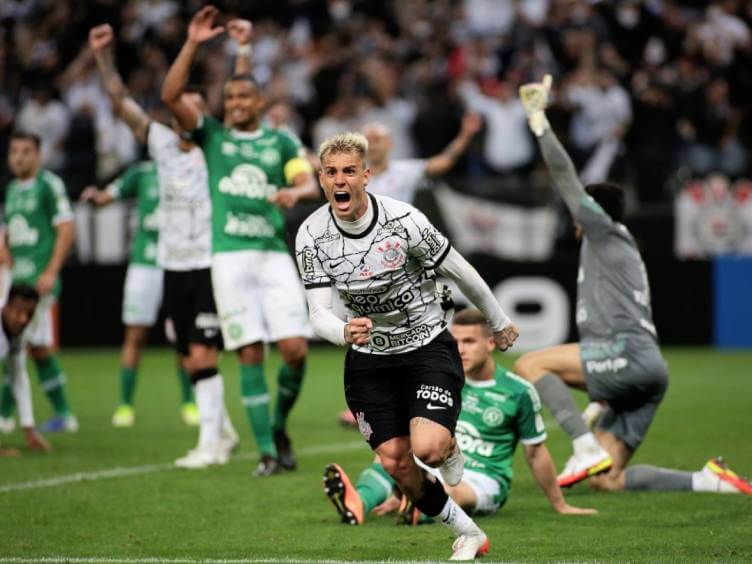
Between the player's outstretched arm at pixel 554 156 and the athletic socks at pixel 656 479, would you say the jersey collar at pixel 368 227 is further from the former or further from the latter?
the athletic socks at pixel 656 479

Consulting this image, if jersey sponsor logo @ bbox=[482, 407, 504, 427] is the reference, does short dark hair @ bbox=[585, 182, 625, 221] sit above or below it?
above

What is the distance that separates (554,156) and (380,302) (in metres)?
2.62

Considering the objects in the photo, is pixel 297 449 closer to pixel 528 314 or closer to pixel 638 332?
pixel 638 332

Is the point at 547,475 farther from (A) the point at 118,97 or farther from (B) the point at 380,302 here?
(A) the point at 118,97

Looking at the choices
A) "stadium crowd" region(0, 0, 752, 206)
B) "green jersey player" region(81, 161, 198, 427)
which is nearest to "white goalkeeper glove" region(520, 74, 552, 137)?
"green jersey player" region(81, 161, 198, 427)

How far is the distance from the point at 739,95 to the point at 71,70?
1076cm

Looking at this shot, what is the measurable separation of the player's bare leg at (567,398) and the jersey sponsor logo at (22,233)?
17.5ft

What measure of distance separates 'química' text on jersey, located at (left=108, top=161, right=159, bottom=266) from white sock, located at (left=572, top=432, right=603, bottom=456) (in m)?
5.77

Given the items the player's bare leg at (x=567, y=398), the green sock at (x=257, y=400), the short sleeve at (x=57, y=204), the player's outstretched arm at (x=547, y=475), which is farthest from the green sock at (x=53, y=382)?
the player's outstretched arm at (x=547, y=475)

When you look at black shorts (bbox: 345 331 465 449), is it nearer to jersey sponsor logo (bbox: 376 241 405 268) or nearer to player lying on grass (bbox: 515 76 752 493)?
jersey sponsor logo (bbox: 376 241 405 268)

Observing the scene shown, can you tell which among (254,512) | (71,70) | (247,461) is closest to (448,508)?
(254,512)

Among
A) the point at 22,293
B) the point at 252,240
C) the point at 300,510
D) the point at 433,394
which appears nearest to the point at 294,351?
the point at 252,240

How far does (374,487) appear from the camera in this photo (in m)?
7.93

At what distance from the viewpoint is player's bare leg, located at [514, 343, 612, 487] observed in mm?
8367
